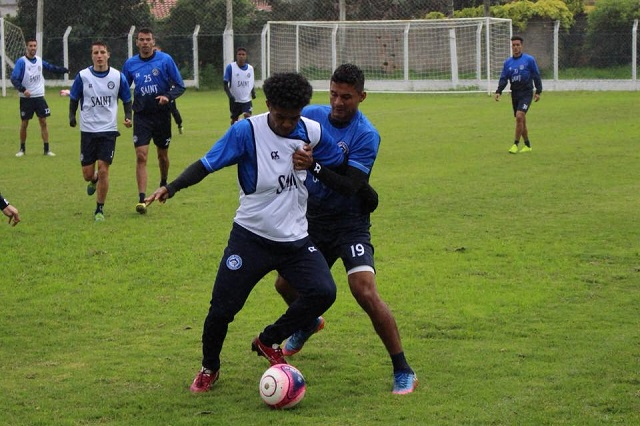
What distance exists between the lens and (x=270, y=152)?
5.82 metres

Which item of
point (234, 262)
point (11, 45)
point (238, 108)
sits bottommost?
point (234, 262)

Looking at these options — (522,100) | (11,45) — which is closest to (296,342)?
(522,100)

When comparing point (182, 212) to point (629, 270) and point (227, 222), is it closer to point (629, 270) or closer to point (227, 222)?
point (227, 222)

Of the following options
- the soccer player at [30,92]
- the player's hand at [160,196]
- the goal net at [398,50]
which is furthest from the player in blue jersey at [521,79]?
the goal net at [398,50]

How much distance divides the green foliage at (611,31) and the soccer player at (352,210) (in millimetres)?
35518

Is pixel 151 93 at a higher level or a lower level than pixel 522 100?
higher

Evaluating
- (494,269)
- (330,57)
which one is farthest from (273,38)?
(494,269)

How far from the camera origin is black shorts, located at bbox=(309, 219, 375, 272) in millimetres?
6273

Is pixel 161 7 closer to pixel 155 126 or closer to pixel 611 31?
pixel 611 31

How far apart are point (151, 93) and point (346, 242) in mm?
7559

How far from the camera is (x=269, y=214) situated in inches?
232

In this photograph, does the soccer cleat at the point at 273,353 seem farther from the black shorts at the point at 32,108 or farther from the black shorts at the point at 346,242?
the black shorts at the point at 32,108

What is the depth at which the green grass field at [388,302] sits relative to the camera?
230 inches

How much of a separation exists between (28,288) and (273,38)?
3369 centimetres
